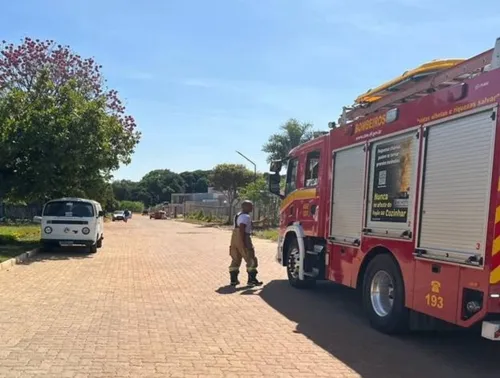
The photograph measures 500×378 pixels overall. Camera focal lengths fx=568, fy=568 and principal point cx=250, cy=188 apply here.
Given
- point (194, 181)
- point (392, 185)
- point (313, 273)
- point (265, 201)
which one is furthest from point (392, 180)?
point (194, 181)

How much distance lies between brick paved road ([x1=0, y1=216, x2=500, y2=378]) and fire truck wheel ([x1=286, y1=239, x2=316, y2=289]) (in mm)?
216

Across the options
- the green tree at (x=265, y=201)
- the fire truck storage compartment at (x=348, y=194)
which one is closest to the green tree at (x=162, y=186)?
the green tree at (x=265, y=201)

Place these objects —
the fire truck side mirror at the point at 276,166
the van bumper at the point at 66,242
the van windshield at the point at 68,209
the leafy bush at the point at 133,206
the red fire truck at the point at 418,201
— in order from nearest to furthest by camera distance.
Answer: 1. the red fire truck at the point at 418,201
2. the fire truck side mirror at the point at 276,166
3. the van bumper at the point at 66,242
4. the van windshield at the point at 68,209
5. the leafy bush at the point at 133,206

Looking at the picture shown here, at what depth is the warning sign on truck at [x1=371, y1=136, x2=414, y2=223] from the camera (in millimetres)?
7363

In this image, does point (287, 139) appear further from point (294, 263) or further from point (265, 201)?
point (294, 263)

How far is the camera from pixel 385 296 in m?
7.95

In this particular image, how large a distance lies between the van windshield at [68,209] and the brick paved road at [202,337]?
6.69 metres

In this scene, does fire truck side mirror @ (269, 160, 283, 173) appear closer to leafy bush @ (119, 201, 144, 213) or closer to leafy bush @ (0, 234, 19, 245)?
leafy bush @ (0, 234, 19, 245)

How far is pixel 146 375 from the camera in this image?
18.5 feet

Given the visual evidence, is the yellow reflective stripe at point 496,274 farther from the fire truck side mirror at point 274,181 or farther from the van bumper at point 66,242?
the van bumper at point 66,242

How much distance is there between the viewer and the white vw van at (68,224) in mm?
18719

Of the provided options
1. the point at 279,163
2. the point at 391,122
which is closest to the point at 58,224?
the point at 279,163

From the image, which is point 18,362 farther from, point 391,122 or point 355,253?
point 391,122

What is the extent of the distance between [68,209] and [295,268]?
33.9ft
